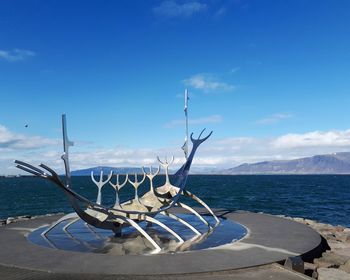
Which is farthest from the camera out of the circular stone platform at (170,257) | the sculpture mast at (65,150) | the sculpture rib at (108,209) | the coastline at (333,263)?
the sculpture mast at (65,150)

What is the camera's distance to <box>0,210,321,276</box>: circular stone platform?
36.6 ft

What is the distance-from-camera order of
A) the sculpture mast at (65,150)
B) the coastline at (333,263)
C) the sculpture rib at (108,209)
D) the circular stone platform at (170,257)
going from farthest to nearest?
the sculpture mast at (65,150) → the sculpture rib at (108,209) → the coastline at (333,263) → the circular stone platform at (170,257)

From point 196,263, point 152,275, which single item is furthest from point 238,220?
point 152,275

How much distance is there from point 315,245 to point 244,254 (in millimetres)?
2890

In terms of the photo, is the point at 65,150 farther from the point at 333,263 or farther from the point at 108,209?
the point at 333,263

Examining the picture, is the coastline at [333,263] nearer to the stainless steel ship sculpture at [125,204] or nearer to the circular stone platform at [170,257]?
the circular stone platform at [170,257]

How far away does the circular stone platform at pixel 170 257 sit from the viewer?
11.2 m

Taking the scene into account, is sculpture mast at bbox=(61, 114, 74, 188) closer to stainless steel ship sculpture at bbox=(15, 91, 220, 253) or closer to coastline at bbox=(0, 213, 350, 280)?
stainless steel ship sculpture at bbox=(15, 91, 220, 253)

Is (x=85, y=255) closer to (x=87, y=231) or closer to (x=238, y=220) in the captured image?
(x=87, y=231)

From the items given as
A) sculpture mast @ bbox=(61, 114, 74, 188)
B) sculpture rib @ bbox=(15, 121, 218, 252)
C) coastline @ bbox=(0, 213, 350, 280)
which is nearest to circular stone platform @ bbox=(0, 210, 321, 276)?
coastline @ bbox=(0, 213, 350, 280)

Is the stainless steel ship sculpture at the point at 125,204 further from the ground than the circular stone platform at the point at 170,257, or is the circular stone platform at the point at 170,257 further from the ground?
the stainless steel ship sculpture at the point at 125,204

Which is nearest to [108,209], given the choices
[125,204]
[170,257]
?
[125,204]

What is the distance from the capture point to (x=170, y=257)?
12.2 meters

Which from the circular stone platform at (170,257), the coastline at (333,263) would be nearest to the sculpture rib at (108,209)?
the circular stone platform at (170,257)
